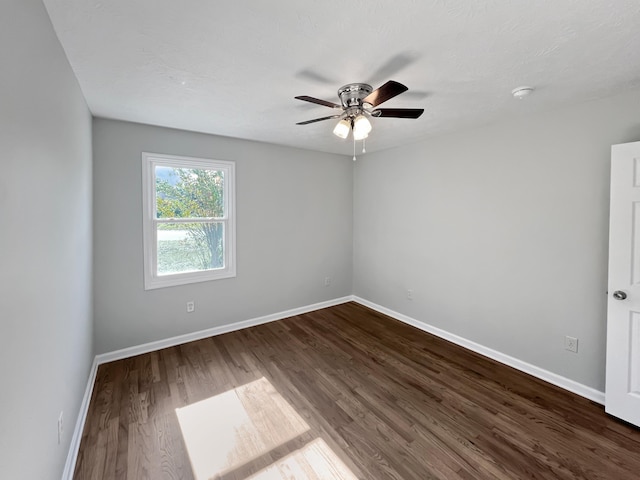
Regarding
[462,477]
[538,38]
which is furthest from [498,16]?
[462,477]

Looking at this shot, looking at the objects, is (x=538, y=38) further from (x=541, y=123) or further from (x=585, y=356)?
(x=585, y=356)

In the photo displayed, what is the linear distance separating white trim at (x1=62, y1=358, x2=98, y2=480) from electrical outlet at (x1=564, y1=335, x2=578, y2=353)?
146 inches

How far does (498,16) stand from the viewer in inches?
52.9

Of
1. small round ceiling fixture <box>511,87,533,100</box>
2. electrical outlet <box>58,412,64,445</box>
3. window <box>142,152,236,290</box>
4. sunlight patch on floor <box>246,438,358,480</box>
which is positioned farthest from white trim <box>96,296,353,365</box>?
small round ceiling fixture <box>511,87,533,100</box>

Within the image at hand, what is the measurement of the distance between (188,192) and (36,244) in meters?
2.20

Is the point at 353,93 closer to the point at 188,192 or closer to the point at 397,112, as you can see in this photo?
the point at 397,112

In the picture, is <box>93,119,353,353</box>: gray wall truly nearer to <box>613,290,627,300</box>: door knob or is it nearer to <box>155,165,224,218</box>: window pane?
<box>155,165,224,218</box>: window pane

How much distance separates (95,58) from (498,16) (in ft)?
7.35

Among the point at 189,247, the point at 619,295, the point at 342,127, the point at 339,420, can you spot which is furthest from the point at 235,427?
the point at 619,295

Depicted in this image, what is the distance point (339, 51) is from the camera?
1.64 m

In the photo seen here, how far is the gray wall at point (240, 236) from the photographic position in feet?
9.45

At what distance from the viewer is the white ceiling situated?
132 centimetres

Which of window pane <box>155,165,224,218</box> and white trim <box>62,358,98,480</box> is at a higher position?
window pane <box>155,165,224,218</box>

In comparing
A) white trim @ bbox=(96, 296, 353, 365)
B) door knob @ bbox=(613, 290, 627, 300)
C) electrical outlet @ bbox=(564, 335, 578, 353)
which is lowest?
white trim @ bbox=(96, 296, 353, 365)
